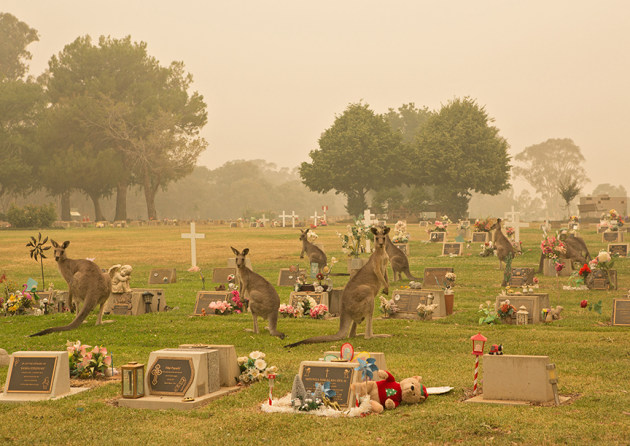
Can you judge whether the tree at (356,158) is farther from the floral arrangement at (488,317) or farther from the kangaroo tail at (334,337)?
the kangaroo tail at (334,337)

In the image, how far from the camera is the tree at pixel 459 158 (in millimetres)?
102812

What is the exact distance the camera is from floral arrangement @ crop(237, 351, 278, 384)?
14.4 metres

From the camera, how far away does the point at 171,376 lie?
13.3 meters

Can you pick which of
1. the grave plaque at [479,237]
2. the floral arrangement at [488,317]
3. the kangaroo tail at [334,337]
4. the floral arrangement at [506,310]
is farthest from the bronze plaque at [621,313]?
the grave plaque at [479,237]

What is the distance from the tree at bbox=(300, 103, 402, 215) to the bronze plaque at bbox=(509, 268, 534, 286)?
245 ft

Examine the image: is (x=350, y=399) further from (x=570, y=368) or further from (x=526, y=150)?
(x=526, y=150)

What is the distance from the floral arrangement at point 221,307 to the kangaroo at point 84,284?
3.49m

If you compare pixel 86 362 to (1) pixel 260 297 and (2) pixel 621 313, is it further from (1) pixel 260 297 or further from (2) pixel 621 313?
(2) pixel 621 313

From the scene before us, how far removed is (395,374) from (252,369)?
9.20 feet

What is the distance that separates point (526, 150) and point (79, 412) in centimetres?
18438

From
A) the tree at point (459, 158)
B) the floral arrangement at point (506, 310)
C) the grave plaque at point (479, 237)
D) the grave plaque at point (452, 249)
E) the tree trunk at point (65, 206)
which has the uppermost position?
the tree at point (459, 158)

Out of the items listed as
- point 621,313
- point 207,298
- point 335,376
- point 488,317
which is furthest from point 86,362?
point 621,313

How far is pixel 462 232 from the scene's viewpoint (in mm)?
Answer: 56938

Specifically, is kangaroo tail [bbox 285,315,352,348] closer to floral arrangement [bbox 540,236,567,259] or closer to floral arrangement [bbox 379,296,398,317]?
floral arrangement [bbox 379,296,398,317]
